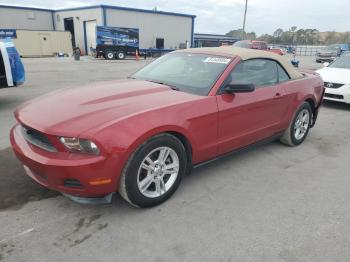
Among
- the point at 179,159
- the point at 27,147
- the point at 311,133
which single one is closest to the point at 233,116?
the point at 179,159

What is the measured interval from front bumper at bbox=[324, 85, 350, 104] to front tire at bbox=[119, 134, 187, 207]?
20.6 ft

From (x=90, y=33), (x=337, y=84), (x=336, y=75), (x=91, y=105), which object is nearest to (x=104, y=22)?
(x=90, y=33)

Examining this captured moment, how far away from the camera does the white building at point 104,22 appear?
1369 inches

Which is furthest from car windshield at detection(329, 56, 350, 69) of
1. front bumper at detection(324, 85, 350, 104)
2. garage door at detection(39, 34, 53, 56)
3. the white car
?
garage door at detection(39, 34, 53, 56)

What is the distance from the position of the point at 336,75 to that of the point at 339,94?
2.07ft

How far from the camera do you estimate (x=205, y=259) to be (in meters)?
2.47

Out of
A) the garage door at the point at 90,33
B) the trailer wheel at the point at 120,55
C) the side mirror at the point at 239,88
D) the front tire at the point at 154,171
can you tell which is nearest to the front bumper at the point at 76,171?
the front tire at the point at 154,171

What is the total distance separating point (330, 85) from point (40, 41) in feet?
101

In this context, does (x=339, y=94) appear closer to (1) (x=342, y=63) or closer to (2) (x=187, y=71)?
(1) (x=342, y=63)

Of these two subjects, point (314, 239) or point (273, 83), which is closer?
point (314, 239)

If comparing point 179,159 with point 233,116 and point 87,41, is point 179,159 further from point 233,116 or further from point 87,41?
point 87,41

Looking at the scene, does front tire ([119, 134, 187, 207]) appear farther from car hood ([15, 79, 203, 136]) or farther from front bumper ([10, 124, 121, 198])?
car hood ([15, 79, 203, 136])

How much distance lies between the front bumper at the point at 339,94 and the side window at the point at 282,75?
402 cm

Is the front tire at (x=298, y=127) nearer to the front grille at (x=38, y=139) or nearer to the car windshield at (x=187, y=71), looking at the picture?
the car windshield at (x=187, y=71)
